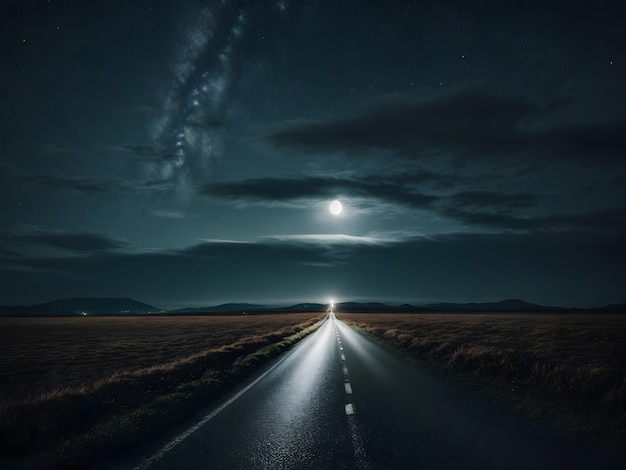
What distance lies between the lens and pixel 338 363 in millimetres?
16953

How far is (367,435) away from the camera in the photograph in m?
6.82

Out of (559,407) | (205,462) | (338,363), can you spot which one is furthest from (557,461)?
(338,363)

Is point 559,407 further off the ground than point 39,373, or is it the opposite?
point 559,407

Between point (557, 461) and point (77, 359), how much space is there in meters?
28.9

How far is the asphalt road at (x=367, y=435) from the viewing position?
563 centimetres

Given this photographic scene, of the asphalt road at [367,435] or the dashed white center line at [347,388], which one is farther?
the dashed white center line at [347,388]

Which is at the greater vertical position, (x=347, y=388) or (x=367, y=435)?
(x=367, y=435)

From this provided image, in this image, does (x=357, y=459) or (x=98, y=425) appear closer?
(x=357, y=459)

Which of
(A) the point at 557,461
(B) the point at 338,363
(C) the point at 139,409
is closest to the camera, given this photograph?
(A) the point at 557,461

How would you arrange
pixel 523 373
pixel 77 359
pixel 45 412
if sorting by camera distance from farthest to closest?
pixel 77 359 < pixel 523 373 < pixel 45 412

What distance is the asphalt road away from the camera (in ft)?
18.5

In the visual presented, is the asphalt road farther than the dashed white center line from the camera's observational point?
No

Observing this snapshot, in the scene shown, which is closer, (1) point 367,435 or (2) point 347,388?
(1) point 367,435

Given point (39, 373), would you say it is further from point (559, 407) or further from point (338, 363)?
point (559, 407)
